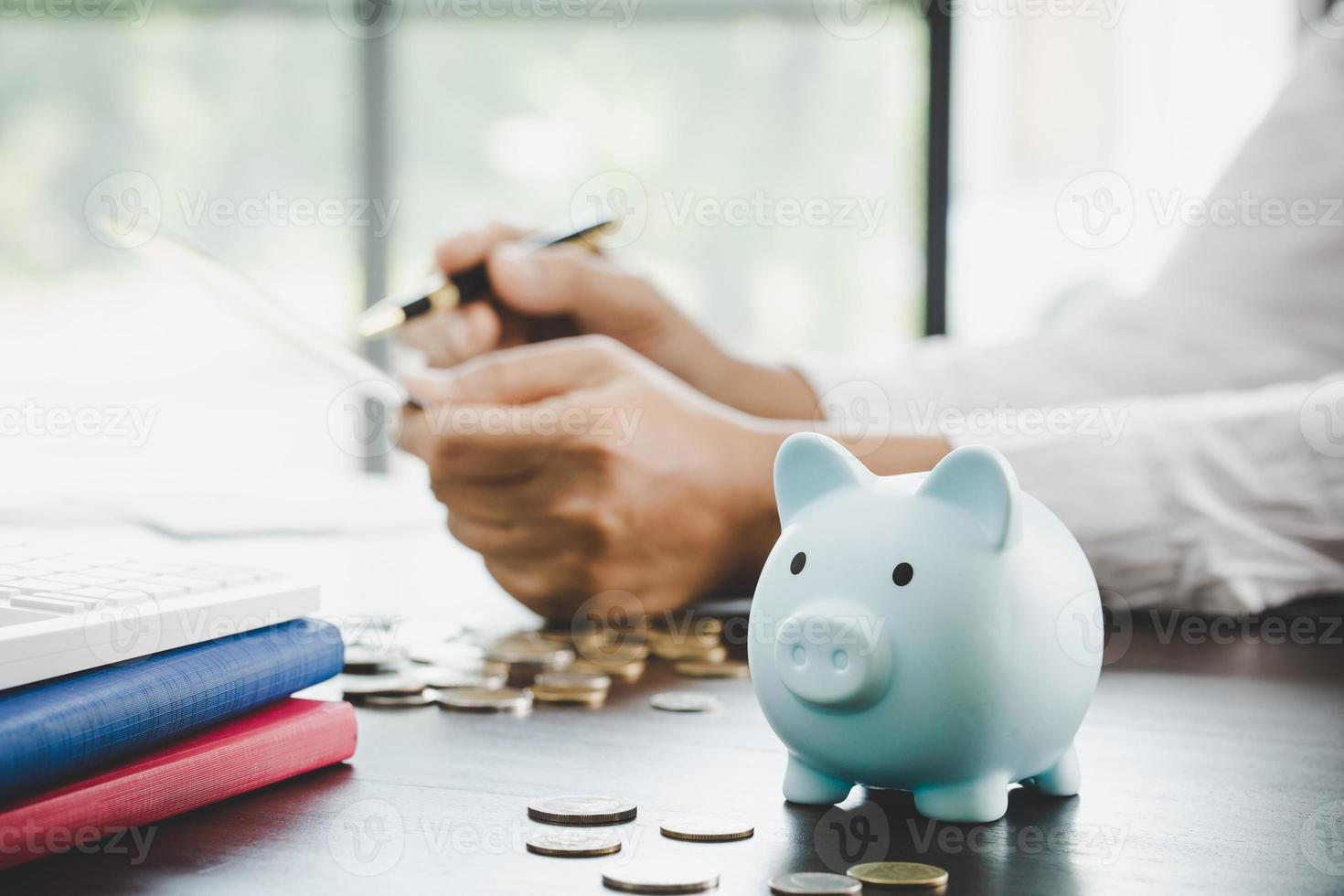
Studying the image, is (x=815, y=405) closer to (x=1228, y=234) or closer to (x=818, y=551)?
(x=1228, y=234)

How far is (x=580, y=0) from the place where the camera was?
3867 mm

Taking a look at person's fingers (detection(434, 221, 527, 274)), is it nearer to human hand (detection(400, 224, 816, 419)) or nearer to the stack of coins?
human hand (detection(400, 224, 816, 419))

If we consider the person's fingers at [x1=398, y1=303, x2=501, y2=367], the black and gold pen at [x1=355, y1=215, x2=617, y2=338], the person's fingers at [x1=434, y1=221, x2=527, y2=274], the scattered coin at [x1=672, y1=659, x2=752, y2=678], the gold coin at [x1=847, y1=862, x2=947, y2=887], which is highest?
the person's fingers at [x1=434, y1=221, x2=527, y2=274]

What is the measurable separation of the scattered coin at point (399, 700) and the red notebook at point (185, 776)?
11 centimetres

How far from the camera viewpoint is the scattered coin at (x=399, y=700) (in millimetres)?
577

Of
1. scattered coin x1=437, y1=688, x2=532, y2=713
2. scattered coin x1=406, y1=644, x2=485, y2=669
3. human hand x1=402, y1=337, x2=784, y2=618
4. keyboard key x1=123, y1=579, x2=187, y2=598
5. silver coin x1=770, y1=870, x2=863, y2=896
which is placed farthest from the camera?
human hand x1=402, y1=337, x2=784, y2=618

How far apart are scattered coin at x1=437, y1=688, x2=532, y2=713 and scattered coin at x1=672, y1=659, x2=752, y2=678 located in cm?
11

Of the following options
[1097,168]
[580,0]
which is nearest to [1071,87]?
[1097,168]

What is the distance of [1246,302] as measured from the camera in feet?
4.05

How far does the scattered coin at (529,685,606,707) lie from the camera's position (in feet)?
1.93

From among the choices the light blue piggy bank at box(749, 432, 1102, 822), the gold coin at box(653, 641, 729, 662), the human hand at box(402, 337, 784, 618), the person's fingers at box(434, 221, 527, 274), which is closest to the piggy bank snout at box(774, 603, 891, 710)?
the light blue piggy bank at box(749, 432, 1102, 822)

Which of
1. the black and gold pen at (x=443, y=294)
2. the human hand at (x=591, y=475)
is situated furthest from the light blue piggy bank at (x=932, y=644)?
the black and gold pen at (x=443, y=294)

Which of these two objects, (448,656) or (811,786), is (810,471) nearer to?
(811,786)

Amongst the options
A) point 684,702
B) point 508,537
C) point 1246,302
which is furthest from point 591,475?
point 1246,302
